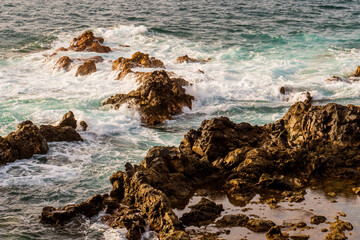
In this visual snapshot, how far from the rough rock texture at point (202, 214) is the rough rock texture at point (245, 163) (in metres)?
0.38

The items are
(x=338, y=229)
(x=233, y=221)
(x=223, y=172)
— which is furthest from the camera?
(x=223, y=172)

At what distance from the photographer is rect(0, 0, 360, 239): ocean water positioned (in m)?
12.9

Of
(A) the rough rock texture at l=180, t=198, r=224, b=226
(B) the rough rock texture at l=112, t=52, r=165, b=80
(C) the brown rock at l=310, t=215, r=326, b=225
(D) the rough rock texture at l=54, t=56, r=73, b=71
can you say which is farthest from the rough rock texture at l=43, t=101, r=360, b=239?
(D) the rough rock texture at l=54, t=56, r=73, b=71

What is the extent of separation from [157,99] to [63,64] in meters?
9.68

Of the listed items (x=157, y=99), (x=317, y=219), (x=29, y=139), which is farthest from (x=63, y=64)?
(x=317, y=219)

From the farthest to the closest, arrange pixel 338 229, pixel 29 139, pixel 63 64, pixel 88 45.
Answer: pixel 88 45, pixel 63 64, pixel 29 139, pixel 338 229

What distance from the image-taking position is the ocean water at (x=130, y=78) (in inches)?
509

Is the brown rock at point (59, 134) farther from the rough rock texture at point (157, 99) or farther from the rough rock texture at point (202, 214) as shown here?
the rough rock texture at point (202, 214)

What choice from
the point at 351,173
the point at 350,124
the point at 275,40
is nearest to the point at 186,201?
the point at 351,173

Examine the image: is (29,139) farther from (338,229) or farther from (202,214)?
(338,229)

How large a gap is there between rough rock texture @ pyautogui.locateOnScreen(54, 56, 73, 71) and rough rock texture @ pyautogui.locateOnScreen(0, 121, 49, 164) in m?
11.5

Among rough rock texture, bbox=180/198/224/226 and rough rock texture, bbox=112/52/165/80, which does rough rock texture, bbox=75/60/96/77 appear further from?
rough rock texture, bbox=180/198/224/226

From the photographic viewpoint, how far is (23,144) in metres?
14.4

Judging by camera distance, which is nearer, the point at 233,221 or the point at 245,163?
the point at 233,221
